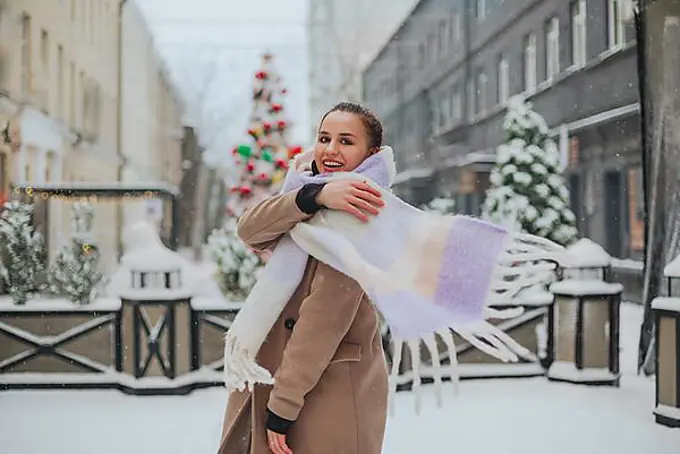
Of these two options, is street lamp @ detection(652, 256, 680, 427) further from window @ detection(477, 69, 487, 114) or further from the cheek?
the cheek

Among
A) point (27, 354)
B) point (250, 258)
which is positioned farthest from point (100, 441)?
point (250, 258)

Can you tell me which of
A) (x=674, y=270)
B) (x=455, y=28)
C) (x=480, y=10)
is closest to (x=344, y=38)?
(x=455, y=28)

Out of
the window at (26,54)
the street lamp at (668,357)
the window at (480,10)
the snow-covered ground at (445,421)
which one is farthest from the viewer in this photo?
the window at (480,10)

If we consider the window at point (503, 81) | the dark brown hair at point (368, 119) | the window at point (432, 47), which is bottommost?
the dark brown hair at point (368, 119)

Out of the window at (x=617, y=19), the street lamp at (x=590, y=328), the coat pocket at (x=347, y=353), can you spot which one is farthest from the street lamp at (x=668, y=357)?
the coat pocket at (x=347, y=353)

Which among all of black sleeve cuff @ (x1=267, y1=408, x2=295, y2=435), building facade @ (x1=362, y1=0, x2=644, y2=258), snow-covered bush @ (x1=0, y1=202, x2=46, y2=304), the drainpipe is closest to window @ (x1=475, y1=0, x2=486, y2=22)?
building facade @ (x1=362, y1=0, x2=644, y2=258)

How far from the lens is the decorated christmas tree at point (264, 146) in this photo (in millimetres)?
7383

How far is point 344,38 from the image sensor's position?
283 inches

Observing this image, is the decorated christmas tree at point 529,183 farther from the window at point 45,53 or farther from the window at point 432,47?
A: the window at point 45,53

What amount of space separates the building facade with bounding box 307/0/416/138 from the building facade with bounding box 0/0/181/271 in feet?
5.03

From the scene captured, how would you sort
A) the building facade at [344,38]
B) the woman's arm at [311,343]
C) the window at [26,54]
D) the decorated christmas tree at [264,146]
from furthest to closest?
the decorated christmas tree at [264,146]
the building facade at [344,38]
the window at [26,54]
the woman's arm at [311,343]

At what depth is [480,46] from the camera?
6.82 metres

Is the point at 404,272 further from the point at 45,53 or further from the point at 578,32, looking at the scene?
the point at 45,53

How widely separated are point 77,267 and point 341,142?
449 cm
